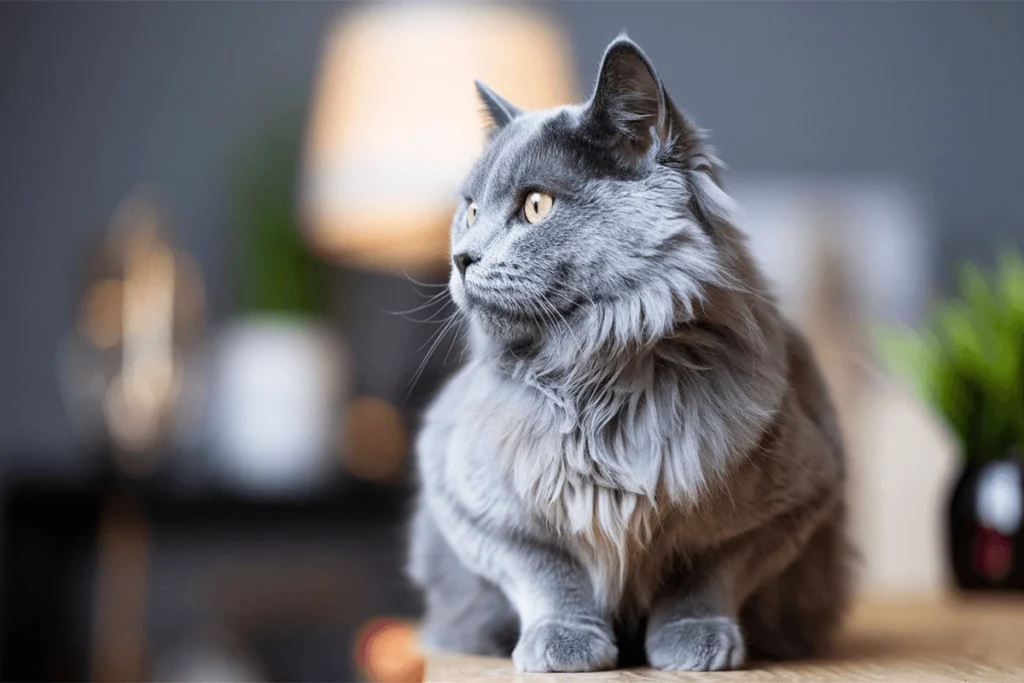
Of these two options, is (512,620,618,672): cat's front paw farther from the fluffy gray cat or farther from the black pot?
the black pot

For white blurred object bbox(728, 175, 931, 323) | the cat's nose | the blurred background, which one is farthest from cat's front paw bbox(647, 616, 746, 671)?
white blurred object bbox(728, 175, 931, 323)

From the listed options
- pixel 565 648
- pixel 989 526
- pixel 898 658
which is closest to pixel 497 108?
pixel 565 648

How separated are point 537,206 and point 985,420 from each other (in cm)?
99

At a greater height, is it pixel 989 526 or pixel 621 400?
pixel 621 400

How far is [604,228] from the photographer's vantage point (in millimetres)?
1057

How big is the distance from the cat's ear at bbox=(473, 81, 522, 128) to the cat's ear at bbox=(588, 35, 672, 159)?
21cm

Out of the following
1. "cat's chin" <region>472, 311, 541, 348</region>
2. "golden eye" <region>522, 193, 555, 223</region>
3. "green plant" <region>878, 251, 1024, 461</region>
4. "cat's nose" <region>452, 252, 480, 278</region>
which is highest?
"golden eye" <region>522, 193, 555, 223</region>

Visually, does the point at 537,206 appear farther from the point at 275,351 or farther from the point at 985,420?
the point at 275,351

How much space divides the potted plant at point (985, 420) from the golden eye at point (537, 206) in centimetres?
88

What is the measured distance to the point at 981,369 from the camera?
1.73 metres

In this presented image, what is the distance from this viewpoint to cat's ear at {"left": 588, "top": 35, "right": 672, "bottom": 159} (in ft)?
3.42

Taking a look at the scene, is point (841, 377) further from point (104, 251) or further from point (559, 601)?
point (559, 601)

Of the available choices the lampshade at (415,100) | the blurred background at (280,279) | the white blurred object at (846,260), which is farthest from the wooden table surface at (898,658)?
the white blurred object at (846,260)

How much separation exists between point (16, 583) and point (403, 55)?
4.81 feet
